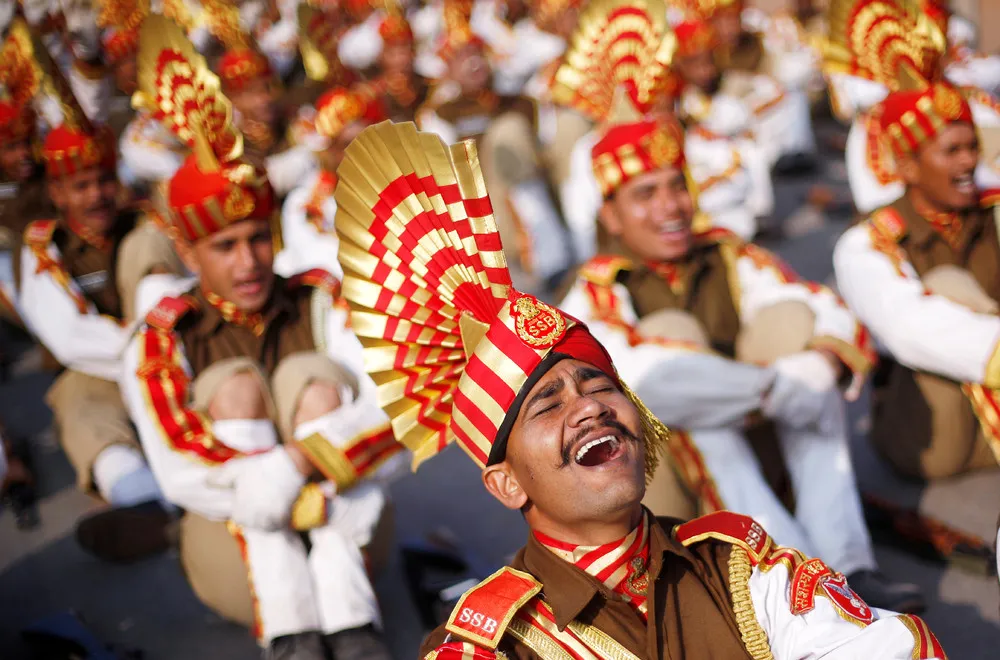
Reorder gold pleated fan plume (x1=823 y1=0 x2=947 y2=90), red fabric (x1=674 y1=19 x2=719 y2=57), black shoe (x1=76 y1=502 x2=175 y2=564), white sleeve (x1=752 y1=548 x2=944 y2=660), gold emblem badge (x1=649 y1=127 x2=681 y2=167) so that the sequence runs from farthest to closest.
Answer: red fabric (x1=674 y1=19 x2=719 y2=57), black shoe (x1=76 y1=502 x2=175 y2=564), gold pleated fan plume (x1=823 y1=0 x2=947 y2=90), gold emblem badge (x1=649 y1=127 x2=681 y2=167), white sleeve (x1=752 y1=548 x2=944 y2=660)

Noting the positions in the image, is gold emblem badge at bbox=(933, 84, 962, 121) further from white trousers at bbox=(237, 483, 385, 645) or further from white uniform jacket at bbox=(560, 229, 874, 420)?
white trousers at bbox=(237, 483, 385, 645)

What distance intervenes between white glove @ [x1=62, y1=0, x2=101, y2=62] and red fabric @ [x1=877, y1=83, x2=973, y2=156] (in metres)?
6.23

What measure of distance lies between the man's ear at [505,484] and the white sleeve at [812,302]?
62.8 inches

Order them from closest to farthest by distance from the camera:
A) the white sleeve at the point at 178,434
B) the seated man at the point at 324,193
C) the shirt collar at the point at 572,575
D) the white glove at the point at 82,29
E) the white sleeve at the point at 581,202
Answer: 1. the shirt collar at the point at 572,575
2. the white sleeve at the point at 178,434
3. the seated man at the point at 324,193
4. the white sleeve at the point at 581,202
5. the white glove at the point at 82,29

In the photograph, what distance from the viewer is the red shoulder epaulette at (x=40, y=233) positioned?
15.1 ft

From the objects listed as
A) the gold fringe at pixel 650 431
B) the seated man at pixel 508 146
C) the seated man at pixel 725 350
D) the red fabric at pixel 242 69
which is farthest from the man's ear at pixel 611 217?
the red fabric at pixel 242 69

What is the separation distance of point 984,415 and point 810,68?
6.19 meters

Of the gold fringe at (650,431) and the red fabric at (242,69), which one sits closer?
the gold fringe at (650,431)

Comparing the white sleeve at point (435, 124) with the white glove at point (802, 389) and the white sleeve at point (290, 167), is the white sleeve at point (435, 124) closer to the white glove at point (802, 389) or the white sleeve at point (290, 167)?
the white sleeve at point (290, 167)

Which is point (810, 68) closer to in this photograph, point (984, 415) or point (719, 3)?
point (719, 3)

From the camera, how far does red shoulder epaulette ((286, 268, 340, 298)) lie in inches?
145

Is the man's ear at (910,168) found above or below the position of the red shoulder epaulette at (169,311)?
below

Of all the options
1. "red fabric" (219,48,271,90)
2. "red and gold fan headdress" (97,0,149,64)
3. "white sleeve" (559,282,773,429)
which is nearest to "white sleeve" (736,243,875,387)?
"white sleeve" (559,282,773,429)

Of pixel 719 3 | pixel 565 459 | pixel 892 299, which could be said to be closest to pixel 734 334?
pixel 892 299
